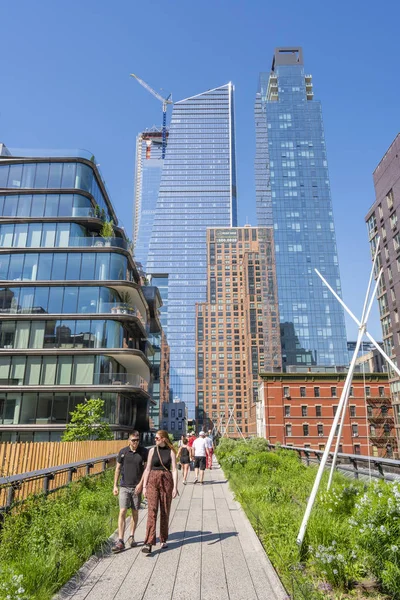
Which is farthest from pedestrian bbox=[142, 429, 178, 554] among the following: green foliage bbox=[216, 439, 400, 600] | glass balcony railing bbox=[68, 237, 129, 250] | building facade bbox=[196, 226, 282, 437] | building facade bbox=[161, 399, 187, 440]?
building facade bbox=[161, 399, 187, 440]

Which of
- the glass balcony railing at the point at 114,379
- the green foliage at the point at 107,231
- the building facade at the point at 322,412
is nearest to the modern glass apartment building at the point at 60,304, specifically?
the glass balcony railing at the point at 114,379

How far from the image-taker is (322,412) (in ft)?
227

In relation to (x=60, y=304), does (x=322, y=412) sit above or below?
below

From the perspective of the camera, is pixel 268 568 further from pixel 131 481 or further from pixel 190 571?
pixel 131 481

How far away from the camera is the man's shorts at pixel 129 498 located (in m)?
7.63

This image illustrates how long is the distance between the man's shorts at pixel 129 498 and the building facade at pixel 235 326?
128 metres

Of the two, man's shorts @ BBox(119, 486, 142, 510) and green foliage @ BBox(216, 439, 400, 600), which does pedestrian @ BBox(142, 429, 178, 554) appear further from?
green foliage @ BBox(216, 439, 400, 600)

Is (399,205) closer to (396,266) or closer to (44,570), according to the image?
(396,266)

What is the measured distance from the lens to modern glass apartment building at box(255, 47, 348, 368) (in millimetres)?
133750

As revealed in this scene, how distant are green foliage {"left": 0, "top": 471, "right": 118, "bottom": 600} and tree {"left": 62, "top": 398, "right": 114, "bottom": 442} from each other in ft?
65.2

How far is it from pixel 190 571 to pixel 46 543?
2.22 m

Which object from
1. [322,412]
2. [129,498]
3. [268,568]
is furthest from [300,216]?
[268,568]

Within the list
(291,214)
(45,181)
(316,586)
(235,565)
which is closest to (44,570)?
(235,565)

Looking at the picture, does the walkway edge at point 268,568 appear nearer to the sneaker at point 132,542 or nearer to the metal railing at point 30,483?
the sneaker at point 132,542
